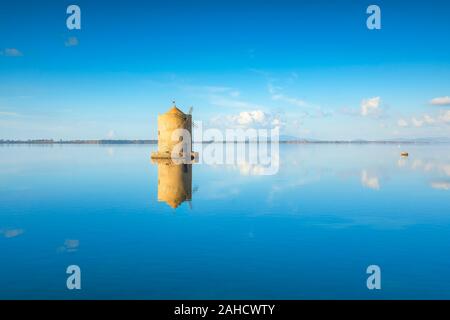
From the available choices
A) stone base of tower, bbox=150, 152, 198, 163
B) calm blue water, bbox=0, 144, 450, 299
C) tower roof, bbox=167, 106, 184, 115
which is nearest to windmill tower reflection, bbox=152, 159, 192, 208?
calm blue water, bbox=0, 144, 450, 299

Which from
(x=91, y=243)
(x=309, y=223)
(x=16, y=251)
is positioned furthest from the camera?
(x=309, y=223)

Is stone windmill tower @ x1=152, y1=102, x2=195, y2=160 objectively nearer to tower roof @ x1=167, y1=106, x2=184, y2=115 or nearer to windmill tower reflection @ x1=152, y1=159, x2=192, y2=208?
tower roof @ x1=167, y1=106, x2=184, y2=115

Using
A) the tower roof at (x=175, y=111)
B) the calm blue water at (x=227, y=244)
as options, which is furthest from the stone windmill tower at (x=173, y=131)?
the calm blue water at (x=227, y=244)

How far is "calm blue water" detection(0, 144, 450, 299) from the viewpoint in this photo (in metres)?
8.83

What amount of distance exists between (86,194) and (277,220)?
37.8ft

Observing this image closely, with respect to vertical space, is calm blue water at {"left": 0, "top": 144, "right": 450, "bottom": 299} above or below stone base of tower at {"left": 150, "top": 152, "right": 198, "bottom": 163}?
below

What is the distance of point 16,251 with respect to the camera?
37.4ft

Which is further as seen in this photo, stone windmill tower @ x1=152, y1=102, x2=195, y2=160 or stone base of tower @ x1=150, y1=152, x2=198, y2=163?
stone base of tower @ x1=150, y1=152, x2=198, y2=163

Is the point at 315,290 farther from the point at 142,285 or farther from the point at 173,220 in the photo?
the point at 173,220

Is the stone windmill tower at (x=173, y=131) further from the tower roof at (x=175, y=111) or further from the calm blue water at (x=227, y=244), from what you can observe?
the calm blue water at (x=227, y=244)

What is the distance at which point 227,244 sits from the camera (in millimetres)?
12047

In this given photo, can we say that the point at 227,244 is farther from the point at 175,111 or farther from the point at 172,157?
the point at 172,157

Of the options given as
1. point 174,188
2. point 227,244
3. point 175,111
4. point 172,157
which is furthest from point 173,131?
point 227,244
